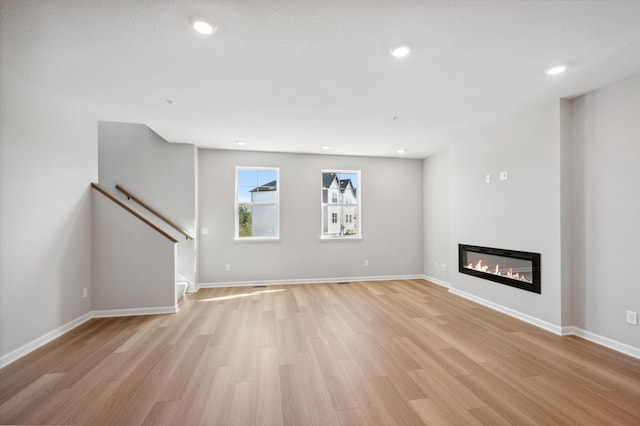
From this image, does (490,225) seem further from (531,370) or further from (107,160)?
(107,160)

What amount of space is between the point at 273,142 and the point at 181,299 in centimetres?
291

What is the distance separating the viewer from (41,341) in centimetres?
268

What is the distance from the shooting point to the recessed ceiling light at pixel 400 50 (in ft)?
6.57

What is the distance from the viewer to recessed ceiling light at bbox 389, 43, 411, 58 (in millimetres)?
2004

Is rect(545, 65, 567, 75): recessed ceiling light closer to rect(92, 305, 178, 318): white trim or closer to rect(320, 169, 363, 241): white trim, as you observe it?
rect(320, 169, 363, 241): white trim

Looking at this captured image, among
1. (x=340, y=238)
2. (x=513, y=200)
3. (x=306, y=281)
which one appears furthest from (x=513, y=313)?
(x=306, y=281)

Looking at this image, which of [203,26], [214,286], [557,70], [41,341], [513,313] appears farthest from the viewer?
[214,286]

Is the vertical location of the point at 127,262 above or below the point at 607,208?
below

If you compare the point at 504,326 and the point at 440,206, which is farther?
the point at 440,206

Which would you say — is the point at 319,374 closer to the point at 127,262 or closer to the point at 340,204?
the point at 127,262

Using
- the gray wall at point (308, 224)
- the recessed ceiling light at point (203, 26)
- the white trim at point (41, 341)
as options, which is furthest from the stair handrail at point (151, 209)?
the recessed ceiling light at point (203, 26)

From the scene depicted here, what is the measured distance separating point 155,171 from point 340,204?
135 inches

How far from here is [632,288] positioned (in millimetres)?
2516

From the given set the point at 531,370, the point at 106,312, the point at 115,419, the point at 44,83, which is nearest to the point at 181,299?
the point at 106,312
